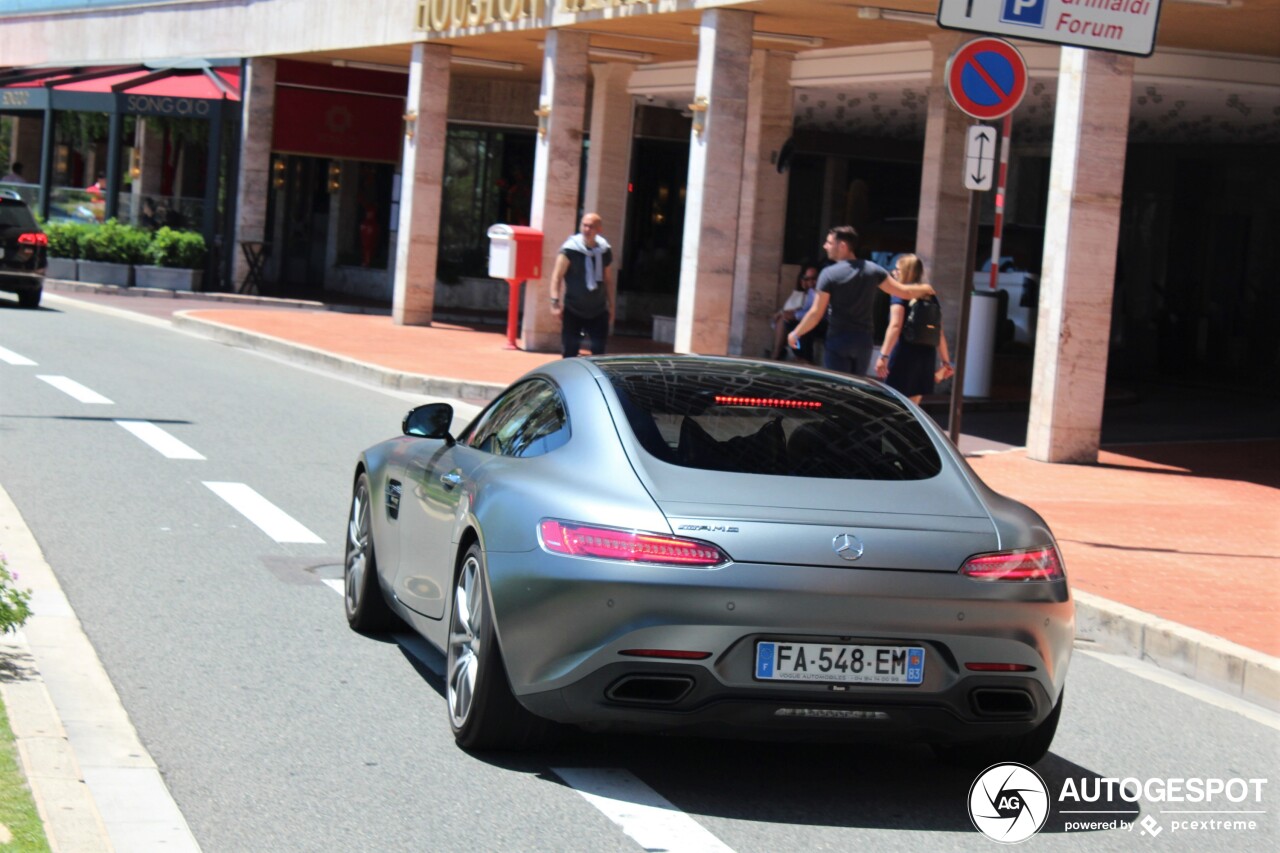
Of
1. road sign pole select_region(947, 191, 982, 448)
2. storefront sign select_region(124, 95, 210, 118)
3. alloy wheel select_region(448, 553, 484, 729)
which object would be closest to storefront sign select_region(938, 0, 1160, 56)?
road sign pole select_region(947, 191, 982, 448)

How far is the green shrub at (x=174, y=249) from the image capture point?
34.6m

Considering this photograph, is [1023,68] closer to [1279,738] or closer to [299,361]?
[1279,738]

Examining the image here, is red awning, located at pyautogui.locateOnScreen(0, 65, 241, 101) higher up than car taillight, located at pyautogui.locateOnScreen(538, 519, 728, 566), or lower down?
higher up

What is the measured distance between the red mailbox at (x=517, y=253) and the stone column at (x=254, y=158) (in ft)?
38.0

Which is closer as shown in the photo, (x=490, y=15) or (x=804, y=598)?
(x=804, y=598)

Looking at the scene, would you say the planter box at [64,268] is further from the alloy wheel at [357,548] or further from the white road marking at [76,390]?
the alloy wheel at [357,548]

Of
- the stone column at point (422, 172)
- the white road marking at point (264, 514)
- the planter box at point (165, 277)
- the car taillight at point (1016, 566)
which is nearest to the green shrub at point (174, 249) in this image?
the planter box at point (165, 277)

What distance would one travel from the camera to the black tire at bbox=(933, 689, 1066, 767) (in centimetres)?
580

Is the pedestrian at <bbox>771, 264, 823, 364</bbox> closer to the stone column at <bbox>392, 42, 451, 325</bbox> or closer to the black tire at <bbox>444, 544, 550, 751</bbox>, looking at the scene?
the stone column at <bbox>392, 42, 451, 325</bbox>

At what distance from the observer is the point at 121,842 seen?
186 inches

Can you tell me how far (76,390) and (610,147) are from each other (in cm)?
1535

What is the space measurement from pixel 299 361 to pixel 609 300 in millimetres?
5395

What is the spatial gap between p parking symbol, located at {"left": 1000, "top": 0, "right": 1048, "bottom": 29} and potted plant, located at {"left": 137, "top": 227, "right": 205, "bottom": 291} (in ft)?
86.0

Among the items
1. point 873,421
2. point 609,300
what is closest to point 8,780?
point 873,421
